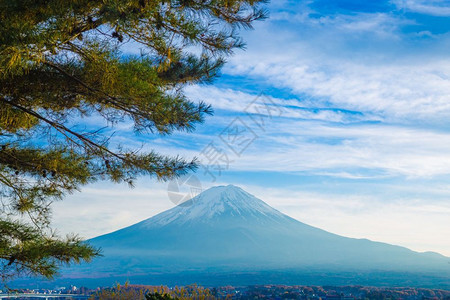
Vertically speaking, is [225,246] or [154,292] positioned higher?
[225,246]

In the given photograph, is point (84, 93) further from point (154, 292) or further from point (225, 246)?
point (225, 246)

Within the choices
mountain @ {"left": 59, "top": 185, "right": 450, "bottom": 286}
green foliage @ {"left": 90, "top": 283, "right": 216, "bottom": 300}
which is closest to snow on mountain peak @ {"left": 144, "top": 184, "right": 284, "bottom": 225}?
mountain @ {"left": 59, "top": 185, "right": 450, "bottom": 286}

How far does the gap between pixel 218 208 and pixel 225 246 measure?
29.7 ft

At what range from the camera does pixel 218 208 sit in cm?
11075

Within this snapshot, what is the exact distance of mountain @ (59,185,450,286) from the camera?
3688 inches

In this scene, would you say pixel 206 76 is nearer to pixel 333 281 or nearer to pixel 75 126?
pixel 75 126

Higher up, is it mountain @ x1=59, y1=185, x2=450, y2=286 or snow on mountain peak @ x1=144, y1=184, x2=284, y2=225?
snow on mountain peak @ x1=144, y1=184, x2=284, y2=225

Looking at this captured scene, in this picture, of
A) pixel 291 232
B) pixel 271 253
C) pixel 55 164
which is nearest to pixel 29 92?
pixel 55 164

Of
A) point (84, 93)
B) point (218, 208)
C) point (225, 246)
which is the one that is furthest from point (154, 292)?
point (218, 208)

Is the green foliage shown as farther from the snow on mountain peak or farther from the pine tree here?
the snow on mountain peak

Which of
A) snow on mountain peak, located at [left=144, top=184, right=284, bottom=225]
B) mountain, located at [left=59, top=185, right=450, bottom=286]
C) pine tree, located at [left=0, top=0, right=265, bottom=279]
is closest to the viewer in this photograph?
pine tree, located at [left=0, top=0, right=265, bottom=279]

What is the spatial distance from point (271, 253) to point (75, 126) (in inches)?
4160

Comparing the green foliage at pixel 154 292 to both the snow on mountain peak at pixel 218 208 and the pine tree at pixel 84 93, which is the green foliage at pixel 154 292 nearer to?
the pine tree at pixel 84 93

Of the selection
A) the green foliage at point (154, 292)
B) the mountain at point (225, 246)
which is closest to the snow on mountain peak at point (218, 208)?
the mountain at point (225, 246)
